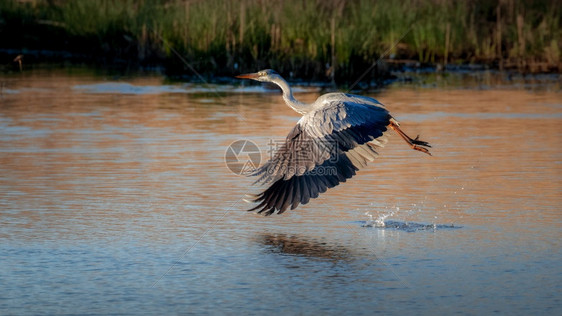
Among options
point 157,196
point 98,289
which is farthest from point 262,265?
point 157,196

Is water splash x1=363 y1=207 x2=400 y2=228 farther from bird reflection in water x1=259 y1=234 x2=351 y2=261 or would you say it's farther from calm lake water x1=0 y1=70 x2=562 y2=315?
bird reflection in water x1=259 y1=234 x2=351 y2=261

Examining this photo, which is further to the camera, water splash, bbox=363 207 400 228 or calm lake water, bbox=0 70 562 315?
water splash, bbox=363 207 400 228

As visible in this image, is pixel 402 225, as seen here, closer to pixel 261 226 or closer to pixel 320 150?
pixel 320 150

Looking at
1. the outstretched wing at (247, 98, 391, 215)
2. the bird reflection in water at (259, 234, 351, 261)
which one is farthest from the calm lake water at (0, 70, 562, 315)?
the outstretched wing at (247, 98, 391, 215)

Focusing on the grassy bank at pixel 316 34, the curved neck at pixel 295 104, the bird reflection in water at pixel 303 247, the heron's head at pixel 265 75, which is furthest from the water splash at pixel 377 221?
the grassy bank at pixel 316 34

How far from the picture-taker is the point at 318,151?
25.0 feet

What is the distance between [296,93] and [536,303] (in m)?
11.8

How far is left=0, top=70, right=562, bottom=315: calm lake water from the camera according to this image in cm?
605

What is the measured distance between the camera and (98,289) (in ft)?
20.2

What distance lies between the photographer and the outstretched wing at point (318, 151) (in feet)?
25.1

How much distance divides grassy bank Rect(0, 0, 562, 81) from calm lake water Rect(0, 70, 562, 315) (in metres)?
6.02

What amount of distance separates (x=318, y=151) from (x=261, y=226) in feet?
2.75

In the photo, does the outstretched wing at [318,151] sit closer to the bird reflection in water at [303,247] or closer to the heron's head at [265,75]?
the bird reflection in water at [303,247]

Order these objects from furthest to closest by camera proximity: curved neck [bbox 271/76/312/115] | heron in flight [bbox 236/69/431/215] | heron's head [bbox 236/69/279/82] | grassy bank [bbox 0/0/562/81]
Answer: grassy bank [bbox 0/0/562/81] → heron's head [bbox 236/69/279/82] → curved neck [bbox 271/76/312/115] → heron in flight [bbox 236/69/431/215]
